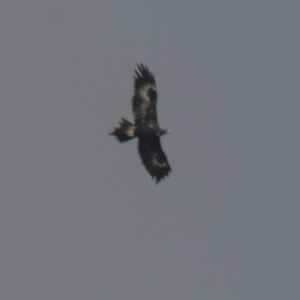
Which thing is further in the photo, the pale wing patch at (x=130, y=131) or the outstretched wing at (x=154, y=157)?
the outstretched wing at (x=154, y=157)

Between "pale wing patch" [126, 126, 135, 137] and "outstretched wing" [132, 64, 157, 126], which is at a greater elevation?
"outstretched wing" [132, 64, 157, 126]

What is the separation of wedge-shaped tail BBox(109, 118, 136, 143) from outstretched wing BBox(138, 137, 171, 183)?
920 millimetres

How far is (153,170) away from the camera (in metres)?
35.3

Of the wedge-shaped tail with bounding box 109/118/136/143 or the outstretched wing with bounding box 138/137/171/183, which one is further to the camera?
the outstretched wing with bounding box 138/137/171/183

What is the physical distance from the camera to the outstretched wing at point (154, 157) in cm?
3447

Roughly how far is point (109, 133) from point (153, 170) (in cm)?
336

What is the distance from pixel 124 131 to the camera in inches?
1302

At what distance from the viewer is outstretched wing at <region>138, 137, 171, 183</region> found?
34469 mm

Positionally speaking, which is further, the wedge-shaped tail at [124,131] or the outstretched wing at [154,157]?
the outstretched wing at [154,157]

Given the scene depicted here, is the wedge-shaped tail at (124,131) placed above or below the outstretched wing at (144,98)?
below

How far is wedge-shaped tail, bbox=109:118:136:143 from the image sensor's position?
108 ft

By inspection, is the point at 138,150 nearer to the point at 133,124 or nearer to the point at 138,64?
the point at 133,124

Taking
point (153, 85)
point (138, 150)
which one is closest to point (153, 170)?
point (138, 150)

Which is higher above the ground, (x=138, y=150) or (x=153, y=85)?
(x=153, y=85)
